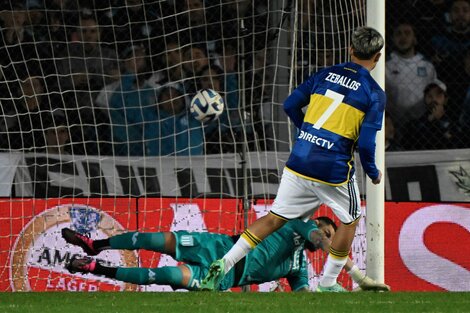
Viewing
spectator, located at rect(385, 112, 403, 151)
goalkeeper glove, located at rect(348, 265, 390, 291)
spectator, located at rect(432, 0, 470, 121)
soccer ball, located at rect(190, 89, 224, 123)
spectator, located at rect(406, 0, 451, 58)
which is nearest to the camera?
goalkeeper glove, located at rect(348, 265, 390, 291)

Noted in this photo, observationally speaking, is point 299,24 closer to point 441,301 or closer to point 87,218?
point 87,218

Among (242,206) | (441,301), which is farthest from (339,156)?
(242,206)

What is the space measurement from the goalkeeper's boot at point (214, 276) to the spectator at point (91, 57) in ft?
Answer: 13.8

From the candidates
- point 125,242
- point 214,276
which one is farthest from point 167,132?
point 214,276

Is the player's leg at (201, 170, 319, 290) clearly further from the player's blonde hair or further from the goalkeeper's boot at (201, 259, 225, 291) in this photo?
the player's blonde hair

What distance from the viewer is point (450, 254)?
1165 centimetres

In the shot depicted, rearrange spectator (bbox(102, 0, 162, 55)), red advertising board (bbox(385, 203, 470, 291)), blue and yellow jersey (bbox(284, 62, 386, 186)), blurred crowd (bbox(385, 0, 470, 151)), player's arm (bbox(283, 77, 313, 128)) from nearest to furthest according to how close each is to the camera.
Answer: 1. blue and yellow jersey (bbox(284, 62, 386, 186))
2. player's arm (bbox(283, 77, 313, 128))
3. red advertising board (bbox(385, 203, 470, 291))
4. spectator (bbox(102, 0, 162, 55))
5. blurred crowd (bbox(385, 0, 470, 151))

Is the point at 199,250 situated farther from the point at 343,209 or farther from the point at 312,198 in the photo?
the point at 343,209

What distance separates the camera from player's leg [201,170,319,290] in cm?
898

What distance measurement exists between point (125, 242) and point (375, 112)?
7.05ft

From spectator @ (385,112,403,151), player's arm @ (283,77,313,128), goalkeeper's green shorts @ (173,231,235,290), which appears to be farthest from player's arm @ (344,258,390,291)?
spectator @ (385,112,403,151)

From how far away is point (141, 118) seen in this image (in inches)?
493

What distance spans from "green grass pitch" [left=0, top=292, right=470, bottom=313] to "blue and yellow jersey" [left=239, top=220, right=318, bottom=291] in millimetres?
579

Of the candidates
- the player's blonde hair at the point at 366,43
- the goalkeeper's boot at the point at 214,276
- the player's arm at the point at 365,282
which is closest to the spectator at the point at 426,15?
the player's arm at the point at 365,282
